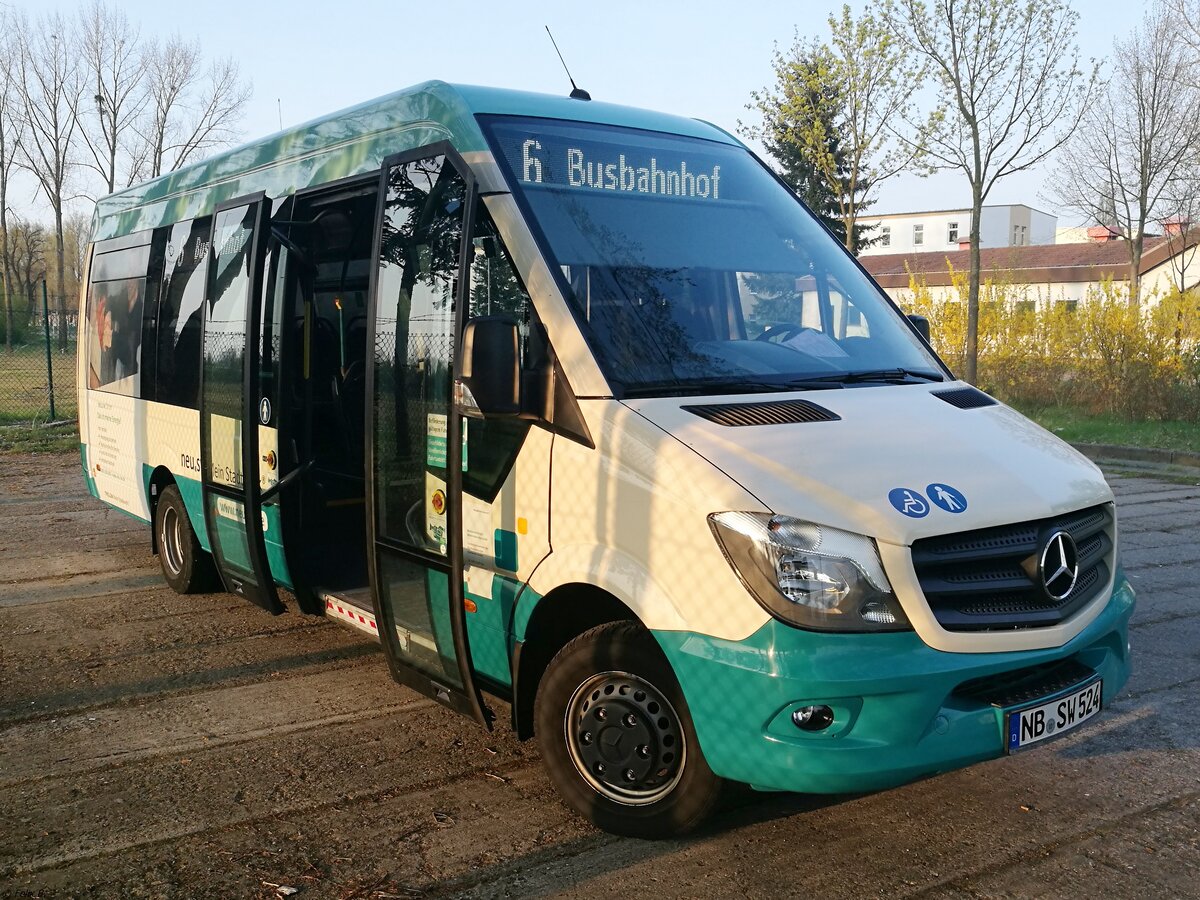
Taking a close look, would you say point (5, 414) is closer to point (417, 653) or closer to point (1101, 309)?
point (417, 653)

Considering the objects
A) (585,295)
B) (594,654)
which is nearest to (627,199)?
(585,295)

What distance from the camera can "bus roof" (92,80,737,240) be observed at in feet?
15.1

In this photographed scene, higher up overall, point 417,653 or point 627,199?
point 627,199

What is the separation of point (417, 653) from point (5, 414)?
17041 millimetres

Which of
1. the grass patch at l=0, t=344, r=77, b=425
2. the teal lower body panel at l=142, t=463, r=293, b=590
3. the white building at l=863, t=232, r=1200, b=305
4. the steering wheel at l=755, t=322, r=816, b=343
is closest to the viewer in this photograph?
the steering wheel at l=755, t=322, r=816, b=343

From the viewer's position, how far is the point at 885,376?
464 cm

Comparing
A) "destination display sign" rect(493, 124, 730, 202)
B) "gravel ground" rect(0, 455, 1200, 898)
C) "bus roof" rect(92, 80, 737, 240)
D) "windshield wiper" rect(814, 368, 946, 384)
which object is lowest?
"gravel ground" rect(0, 455, 1200, 898)

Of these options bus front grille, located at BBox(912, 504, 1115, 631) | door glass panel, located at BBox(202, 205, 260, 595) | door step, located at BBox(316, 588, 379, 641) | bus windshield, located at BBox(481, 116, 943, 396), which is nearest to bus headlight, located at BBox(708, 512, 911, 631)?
bus front grille, located at BBox(912, 504, 1115, 631)

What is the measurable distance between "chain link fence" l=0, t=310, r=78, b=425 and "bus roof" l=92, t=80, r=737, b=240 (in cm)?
885

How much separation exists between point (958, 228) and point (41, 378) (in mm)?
69496

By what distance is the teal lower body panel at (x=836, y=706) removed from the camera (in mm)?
3371

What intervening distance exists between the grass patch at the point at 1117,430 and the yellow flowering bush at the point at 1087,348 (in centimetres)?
30

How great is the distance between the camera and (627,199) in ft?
15.0

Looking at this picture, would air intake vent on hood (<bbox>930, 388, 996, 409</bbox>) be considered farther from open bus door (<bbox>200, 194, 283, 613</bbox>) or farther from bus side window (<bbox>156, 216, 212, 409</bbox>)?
bus side window (<bbox>156, 216, 212, 409</bbox>)
